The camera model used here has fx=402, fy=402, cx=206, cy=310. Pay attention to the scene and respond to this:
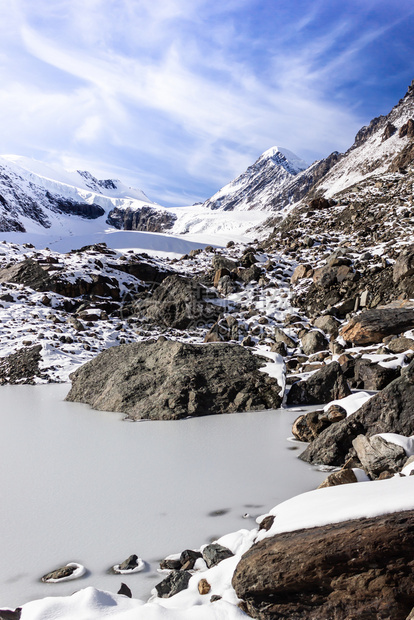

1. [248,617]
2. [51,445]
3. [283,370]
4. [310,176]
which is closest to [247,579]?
[248,617]

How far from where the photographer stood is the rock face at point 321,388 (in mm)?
6891

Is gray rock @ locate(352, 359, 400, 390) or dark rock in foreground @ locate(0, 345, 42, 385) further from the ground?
dark rock in foreground @ locate(0, 345, 42, 385)

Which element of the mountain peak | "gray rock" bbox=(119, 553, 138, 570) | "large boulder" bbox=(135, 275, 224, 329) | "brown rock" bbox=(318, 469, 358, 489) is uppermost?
the mountain peak

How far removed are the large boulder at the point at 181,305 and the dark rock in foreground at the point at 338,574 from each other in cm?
1233

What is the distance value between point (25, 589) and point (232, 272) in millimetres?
14824

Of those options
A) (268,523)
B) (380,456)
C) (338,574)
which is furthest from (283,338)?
(338,574)

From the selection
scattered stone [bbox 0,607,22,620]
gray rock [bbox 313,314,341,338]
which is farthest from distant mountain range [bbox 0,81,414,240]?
scattered stone [bbox 0,607,22,620]

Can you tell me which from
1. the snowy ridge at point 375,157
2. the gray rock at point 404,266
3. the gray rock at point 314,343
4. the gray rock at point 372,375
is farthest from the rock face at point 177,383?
the snowy ridge at point 375,157

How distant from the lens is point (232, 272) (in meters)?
16.8

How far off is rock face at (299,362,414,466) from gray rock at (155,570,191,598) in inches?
94.9

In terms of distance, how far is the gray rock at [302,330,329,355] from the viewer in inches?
396

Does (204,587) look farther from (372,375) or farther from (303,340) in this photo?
(303,340)

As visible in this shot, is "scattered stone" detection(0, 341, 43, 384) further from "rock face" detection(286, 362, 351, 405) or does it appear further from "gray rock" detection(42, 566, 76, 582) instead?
"gray rock" detection(42, 566, 76, 582)

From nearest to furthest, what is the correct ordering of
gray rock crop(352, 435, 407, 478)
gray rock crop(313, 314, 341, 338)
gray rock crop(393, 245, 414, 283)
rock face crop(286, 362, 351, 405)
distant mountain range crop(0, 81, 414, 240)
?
gray rock crop(352, 435, 407, 478)
rock face crop(286, 362, 351, 405)
gray rock crop(313, 314, 341, 338)
gray rock crop(393, 245, 414, 283)
distant mountain range crop(0, 81, 414, 240)
